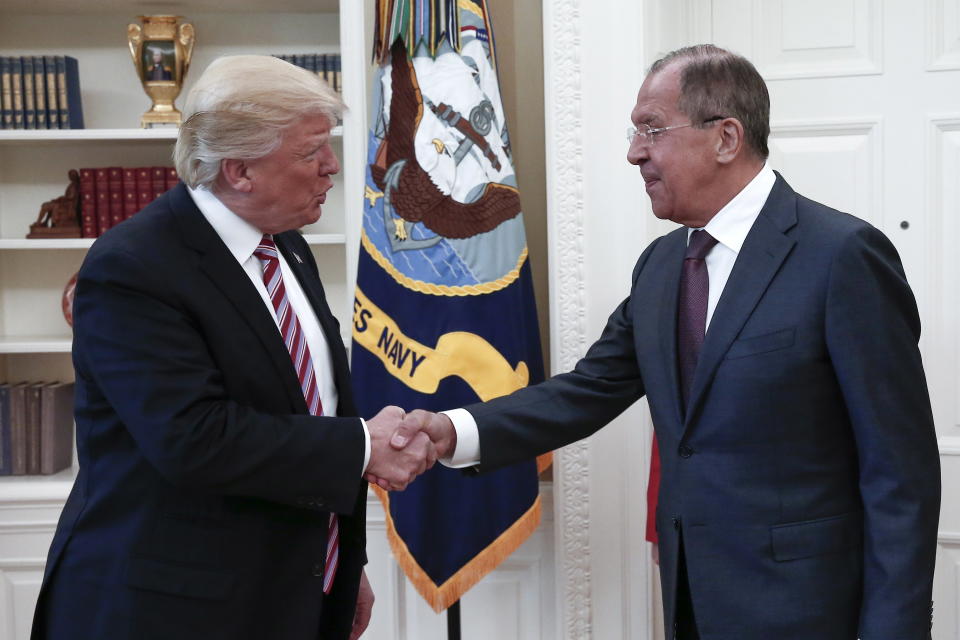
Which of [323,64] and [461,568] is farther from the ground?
[323,64]

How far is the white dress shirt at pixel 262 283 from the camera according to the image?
1.74 metres

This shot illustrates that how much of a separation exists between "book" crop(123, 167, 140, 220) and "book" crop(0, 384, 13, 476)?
0.72 m

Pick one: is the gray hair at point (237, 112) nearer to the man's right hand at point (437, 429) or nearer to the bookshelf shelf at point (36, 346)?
the man's right hand at point (437, 429)

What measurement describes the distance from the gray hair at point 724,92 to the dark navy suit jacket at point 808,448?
0.43 feet

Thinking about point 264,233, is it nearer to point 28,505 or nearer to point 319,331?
point 319,331

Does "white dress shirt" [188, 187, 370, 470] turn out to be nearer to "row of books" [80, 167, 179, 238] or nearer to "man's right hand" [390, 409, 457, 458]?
"man's right hand" [390, 409, 457, 458]

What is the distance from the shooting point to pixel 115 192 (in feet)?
10.6

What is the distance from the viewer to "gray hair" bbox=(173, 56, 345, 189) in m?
1.67

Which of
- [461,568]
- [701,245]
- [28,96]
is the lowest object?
[461,568]

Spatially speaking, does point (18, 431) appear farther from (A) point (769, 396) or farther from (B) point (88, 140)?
(A) point (769, 396)

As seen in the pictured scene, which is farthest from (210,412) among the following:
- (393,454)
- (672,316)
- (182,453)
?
(672,316)

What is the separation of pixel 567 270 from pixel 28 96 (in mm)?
1841

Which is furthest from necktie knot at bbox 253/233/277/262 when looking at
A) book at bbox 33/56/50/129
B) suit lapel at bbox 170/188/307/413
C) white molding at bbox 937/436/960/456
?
white molding at bbox 937/436/960/456

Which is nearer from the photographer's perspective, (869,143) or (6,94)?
(869,143)
